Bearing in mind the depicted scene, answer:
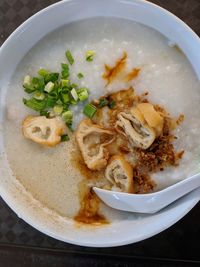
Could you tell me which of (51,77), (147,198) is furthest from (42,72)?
(147,198)

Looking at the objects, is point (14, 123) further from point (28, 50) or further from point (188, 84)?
point (188, 84)

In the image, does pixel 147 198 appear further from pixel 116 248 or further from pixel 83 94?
pixel 83 94

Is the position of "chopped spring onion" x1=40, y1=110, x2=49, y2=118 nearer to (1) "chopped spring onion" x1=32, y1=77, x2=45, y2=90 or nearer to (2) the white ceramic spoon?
(1) "chopped spring onion" x1=32, y1=77, x2=45, y2=90

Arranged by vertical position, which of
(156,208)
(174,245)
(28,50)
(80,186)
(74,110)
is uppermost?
(28,50)

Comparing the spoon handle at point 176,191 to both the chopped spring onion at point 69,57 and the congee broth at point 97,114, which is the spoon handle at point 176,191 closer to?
the congee broth at point 97,114

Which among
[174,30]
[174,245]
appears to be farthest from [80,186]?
[174,30]

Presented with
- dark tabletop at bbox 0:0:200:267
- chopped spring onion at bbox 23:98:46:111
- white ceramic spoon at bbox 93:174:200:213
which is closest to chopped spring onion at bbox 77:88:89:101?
chopped spring onion at bbox 23:98:46:111
